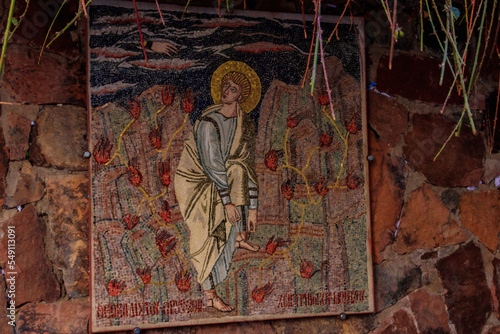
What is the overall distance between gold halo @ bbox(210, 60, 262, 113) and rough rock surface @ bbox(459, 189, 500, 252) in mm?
932

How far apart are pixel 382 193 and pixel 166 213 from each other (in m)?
0.83

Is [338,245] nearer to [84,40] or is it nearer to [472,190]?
[472,190]

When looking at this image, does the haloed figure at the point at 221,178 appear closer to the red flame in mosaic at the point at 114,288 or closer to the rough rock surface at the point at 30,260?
the red flame in mosaic at the point at 114,288

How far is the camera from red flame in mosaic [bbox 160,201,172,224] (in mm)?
1614

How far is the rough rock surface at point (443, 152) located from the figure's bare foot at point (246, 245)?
70 cm

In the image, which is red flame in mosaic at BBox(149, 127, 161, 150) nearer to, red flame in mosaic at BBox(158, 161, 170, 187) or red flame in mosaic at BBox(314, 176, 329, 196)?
red flame in mosaic at BBox(158, 161, 170, 187)

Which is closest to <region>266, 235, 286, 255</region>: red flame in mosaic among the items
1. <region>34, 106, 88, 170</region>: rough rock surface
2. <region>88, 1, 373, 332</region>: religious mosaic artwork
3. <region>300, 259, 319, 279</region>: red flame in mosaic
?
<region>88, 1, 373, 332</region>: religious mosaic artwork

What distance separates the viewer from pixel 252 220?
1.69 m

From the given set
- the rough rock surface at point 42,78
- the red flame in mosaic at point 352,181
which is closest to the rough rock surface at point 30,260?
the rough rock surface at point 42,78

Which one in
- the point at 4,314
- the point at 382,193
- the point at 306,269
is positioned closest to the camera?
the point at 4,314

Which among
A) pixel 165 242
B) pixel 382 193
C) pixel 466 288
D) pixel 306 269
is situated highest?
pixel 382 193

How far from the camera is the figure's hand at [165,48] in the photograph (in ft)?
5.37

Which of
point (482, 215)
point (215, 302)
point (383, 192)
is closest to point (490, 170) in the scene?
point (482, 215)

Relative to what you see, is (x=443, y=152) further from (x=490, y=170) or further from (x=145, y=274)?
(x=145, y=274)
